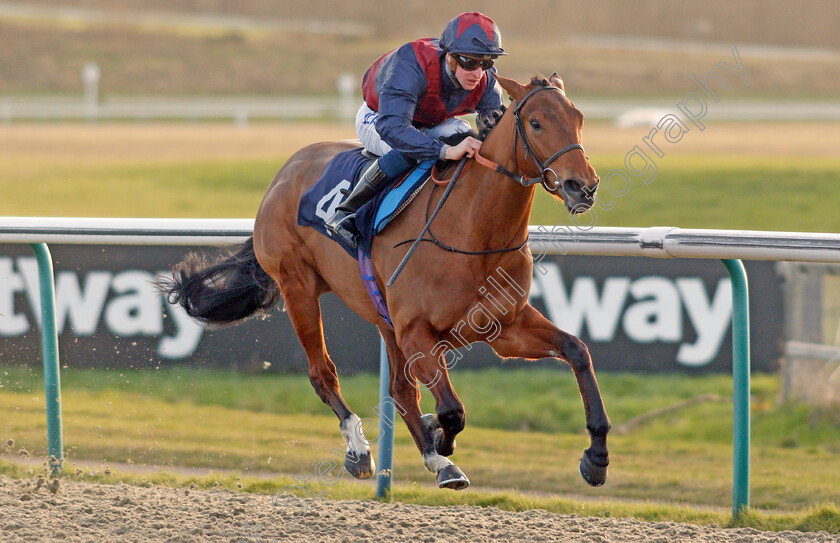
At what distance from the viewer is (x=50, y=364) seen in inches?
171

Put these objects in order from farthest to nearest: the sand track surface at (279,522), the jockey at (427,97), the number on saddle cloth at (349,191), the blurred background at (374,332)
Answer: the blurred background at (374,332), the number on saddle cloth at (349,191), the sand track surface at (279,522), the jockey at (427,97)

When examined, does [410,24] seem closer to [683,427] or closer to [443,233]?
[683,427]

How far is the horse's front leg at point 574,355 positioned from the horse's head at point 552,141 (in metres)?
0.54

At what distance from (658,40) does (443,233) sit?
4056 centimetres

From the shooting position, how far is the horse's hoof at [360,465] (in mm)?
3891

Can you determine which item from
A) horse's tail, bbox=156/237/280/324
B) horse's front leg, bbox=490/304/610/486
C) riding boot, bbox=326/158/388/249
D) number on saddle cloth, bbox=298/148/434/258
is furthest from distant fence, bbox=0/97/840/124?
horse's front leg, bbox=490/304/610/486

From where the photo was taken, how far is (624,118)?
21.9 meters

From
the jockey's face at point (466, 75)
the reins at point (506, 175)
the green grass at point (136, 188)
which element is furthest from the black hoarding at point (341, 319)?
the green grass at point (136, 188)

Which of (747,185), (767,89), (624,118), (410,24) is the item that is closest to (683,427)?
(747,185)

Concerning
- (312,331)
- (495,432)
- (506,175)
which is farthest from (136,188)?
(506,175)

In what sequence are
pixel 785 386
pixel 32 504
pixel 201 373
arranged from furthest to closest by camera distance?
1. pixel 785 386
2. pixel 201 373
3. pixel 32 504

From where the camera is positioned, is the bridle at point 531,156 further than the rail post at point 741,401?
No

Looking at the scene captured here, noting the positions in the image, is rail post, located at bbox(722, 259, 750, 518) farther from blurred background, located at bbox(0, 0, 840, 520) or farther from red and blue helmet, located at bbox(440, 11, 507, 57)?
red and blue helmet, located at bbox(440, 11, 507, 57)

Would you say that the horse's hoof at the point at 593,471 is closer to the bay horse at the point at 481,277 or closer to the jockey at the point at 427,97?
the bay horse at the point at 481,277
